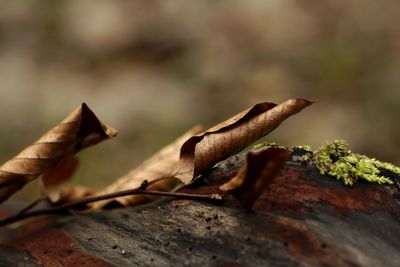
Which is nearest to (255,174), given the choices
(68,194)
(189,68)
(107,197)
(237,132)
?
(237,132)

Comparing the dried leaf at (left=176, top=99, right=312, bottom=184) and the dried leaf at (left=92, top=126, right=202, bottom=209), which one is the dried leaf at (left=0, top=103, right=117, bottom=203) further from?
the dried leaf at (left=176, top=99, right=312, bottom=184)

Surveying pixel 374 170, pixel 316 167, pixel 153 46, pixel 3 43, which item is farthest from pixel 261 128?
pixel 3 43

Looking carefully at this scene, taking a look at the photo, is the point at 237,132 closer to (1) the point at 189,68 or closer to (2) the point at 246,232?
(2) the point at 246,232

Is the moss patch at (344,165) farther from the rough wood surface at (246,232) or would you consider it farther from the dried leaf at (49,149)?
the dried leaf at (49,149)

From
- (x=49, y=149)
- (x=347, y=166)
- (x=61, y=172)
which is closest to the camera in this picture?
(x=347, y=166)

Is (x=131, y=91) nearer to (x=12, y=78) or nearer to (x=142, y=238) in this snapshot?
(x=12, y=78)

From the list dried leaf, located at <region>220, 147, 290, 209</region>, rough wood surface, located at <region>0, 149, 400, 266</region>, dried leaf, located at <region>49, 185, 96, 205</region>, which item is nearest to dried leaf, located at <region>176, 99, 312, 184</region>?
rough wood surface, located at <region>0, 149, 400, 266</region>

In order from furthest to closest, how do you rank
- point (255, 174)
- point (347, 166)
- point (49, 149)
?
point (49, 149) < point (347, 166) < point (255, 174)
